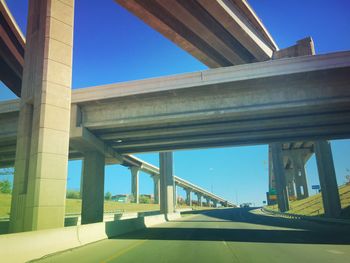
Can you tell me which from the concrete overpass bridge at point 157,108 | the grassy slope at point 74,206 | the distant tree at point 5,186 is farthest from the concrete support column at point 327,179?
the distant tree at point 5,186

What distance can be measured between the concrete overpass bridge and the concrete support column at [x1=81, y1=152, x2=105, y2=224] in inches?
3.2

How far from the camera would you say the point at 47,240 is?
39.3 ft

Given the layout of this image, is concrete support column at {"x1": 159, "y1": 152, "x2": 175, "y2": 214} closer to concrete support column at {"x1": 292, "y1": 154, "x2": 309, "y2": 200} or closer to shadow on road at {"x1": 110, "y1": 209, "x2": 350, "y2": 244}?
shadow on road at {"x1": 110, "y1": 209, "x2": 350, "y2": 244}

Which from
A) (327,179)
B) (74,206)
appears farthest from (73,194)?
(327,179)

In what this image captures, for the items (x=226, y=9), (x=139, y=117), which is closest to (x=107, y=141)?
(x=139, y=117)

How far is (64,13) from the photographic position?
1789 centimetres

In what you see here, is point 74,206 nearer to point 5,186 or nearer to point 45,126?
point 5,186

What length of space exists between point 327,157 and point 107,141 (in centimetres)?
2481

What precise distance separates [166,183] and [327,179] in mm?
21655

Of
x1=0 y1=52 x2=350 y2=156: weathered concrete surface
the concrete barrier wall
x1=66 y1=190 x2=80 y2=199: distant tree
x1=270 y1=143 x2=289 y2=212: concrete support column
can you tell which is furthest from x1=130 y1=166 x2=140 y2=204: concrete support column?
the concrete barrier wall

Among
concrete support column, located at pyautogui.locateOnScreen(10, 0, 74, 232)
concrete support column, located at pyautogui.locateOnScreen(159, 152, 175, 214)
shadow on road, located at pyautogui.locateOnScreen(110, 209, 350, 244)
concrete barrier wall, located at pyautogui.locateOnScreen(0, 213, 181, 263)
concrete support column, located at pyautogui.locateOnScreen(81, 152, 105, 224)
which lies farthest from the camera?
concrete support column, located at pyautogui.locateOnScreen(159, 152, 175, 214)

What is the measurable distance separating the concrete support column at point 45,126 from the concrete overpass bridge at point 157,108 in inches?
1.9

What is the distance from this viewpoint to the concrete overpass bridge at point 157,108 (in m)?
16.0

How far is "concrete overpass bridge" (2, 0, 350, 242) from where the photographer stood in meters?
16.0
